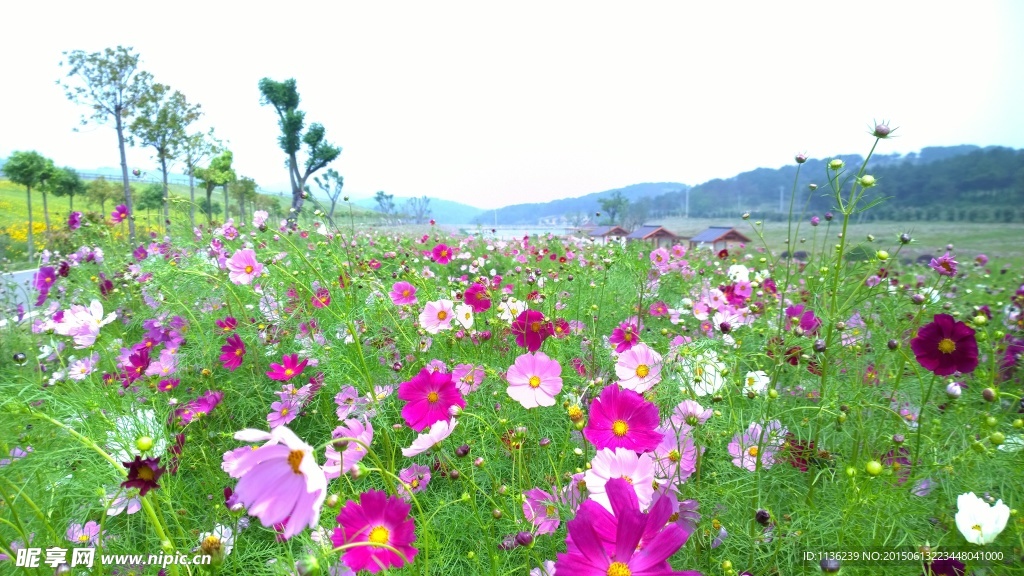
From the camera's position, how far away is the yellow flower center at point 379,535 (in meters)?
0.68

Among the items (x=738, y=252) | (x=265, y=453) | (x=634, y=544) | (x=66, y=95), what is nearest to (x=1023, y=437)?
(x=634, y=544)

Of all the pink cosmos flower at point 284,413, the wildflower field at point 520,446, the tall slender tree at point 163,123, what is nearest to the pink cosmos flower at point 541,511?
the wildflower field at point 520,446

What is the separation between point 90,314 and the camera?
1586 millimetres

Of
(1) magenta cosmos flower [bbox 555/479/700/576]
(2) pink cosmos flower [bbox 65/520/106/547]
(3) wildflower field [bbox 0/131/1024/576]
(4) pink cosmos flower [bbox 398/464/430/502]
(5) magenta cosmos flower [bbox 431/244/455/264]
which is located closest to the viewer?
(1) magenta cosmos flower [bbox 555/479/700/576]

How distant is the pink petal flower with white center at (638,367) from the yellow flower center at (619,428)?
3.8 inches

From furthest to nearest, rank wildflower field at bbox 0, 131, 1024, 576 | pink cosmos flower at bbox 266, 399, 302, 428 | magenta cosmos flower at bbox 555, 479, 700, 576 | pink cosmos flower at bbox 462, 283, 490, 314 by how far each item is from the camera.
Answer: pink cosmos flower at bbox 462, 283, 490, 314
pink cosmos flower at bbox 266, 399, 302, 428
wildflower field at bbox 0, 131, 1024, 576
magenta cosmos flower at bbox 555, 479, 700, 576

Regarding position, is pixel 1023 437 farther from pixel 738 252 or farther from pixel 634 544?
pixel 738 252

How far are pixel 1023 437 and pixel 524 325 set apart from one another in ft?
3.29

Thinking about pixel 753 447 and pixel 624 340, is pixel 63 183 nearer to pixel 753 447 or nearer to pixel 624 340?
pixel 624 340

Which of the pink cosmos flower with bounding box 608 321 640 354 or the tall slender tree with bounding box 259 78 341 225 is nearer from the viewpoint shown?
the pink cosmos flower with bounding box 608 321 640 354

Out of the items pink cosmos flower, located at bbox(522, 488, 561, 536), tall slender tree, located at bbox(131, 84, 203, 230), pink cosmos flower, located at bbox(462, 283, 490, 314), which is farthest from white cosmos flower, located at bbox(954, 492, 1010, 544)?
tall slender tree, located at bbox(131, 84, 203, 230)

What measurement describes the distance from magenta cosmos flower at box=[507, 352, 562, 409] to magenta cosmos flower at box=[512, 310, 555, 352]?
5.3 inches

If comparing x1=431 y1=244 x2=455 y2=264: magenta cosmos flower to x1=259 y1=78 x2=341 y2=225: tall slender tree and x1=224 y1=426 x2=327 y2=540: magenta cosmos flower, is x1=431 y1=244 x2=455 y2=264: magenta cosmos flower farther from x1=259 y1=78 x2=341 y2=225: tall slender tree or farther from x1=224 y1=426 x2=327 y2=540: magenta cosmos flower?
x1=259 y1=78 x2=341 y2=225: tall slender tree

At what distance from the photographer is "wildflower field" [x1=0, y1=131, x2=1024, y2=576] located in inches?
26.0
